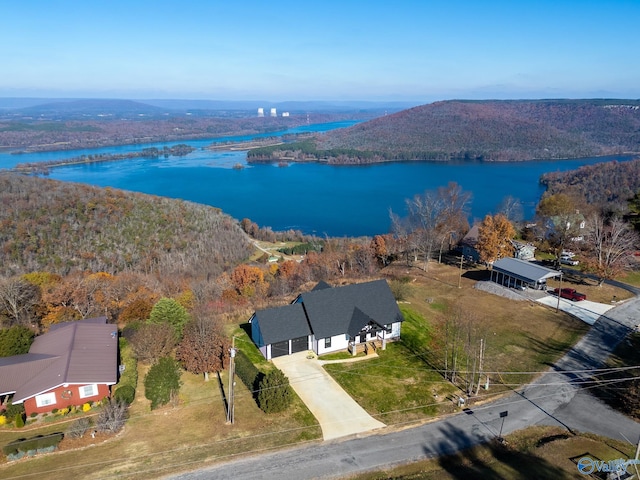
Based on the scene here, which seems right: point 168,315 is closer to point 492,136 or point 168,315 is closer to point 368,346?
point 368,346

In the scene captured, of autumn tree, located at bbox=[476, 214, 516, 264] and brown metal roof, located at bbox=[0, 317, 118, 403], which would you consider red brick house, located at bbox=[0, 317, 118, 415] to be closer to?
brown metal roof, located at bbox=[0, 317, 118, 403]

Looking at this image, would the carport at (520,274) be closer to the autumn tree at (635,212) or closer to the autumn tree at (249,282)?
the autumn tree at (635,212)

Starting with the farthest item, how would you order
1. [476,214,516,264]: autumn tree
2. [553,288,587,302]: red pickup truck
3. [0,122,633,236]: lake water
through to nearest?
[0,122,633,236]: lake water < [476,214,516,264]: autumn tree < [553,288,587,302]: red pickup truck

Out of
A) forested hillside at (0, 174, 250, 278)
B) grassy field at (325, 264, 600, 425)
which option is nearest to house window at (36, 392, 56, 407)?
grassy field at (325, 264, 600, 425)

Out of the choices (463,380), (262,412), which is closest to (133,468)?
(262,412)

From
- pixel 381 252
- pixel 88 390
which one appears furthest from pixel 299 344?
pixel 381 252
